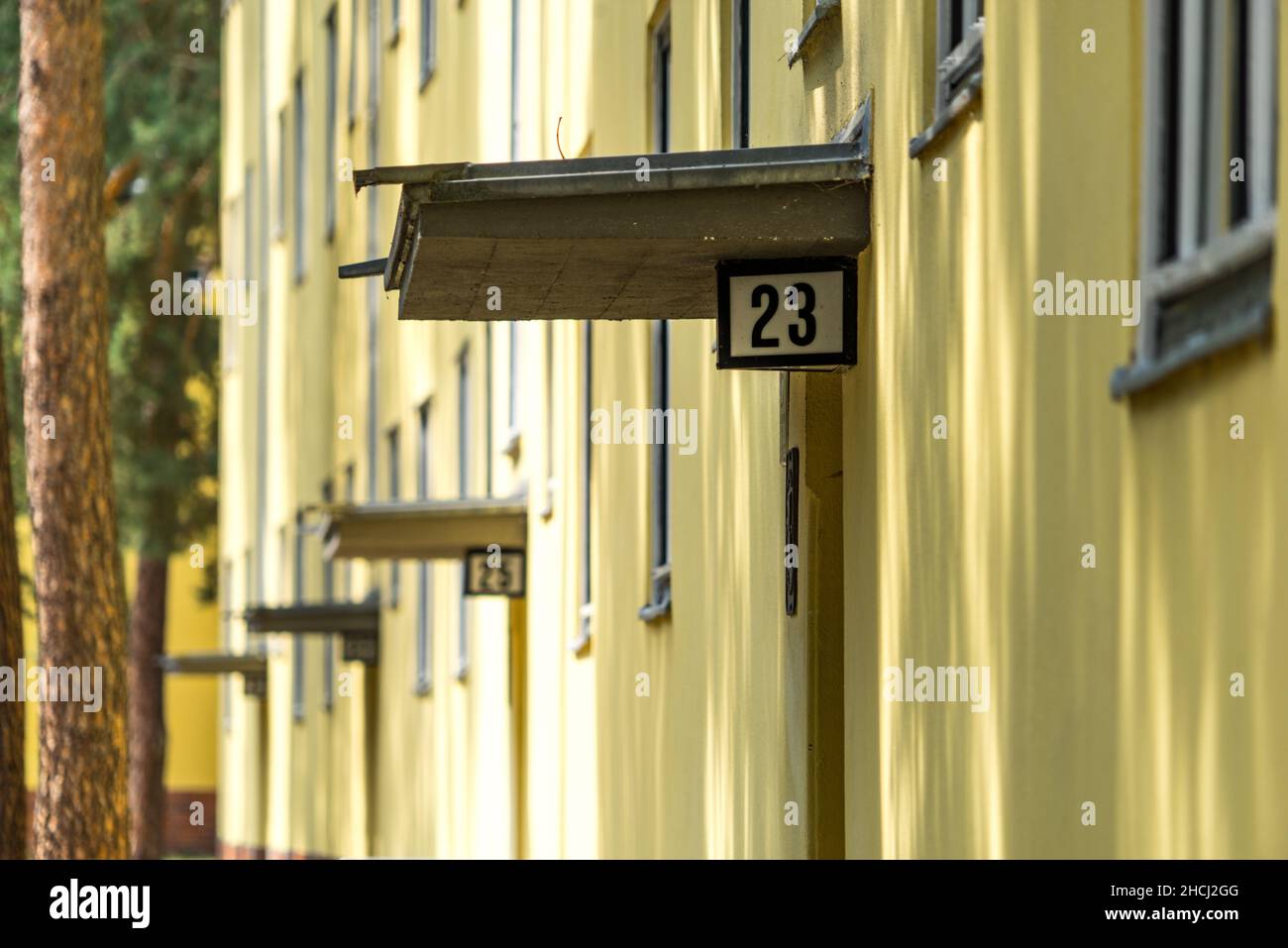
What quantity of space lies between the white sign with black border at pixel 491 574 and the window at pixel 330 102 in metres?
9.21

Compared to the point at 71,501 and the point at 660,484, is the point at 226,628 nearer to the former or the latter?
the point at 71,501

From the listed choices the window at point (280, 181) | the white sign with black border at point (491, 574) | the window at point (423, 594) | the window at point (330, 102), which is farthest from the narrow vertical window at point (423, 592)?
the window at point (280, 181)

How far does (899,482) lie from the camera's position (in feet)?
21.9

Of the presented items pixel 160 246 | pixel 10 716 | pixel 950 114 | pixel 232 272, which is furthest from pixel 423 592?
pixel 160 246

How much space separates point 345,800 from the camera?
78.5ft

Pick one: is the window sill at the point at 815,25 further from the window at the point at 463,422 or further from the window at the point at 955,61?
the window at the point at 463,422

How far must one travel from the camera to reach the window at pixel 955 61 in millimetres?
6008

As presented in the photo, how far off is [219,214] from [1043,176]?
3211 cm

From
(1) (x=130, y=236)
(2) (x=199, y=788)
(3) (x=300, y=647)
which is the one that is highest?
(1) (x=130, y=236)

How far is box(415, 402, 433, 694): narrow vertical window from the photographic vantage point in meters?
20.1

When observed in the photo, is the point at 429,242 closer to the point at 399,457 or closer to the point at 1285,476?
the point at 1285,476

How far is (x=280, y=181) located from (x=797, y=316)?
2237 centimetres

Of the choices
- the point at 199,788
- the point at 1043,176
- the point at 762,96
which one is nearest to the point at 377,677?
the point at 762,96

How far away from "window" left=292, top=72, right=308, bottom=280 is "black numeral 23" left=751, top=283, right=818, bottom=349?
66.7ft
